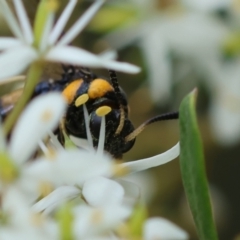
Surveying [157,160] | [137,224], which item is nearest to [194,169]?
[157,160]

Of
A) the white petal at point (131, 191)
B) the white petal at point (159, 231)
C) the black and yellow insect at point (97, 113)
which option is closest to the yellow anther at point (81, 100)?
the black and yellow insect at point (97, 113)

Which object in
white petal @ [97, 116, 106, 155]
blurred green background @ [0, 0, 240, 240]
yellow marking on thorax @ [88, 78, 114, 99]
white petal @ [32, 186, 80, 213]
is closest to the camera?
white petal @ [32, 186, 80, 213]

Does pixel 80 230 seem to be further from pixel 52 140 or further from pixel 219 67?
pixel 219 67

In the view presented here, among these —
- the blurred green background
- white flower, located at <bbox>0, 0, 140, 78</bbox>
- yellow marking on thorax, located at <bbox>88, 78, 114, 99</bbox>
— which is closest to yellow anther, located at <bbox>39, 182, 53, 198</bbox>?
white flower, located at <bbox>0, 0, 140, 78</bbox>

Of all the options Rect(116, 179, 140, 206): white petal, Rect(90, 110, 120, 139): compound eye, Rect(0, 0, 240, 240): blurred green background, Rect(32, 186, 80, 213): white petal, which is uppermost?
Rect(32, 186, 80, 213): white petal

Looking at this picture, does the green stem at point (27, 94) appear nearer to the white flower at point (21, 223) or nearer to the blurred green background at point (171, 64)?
the white flower at point (21, 223)

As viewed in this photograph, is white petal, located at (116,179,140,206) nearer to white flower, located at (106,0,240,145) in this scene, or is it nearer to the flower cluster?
the flower cluster
